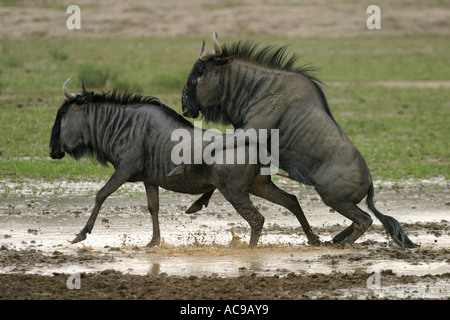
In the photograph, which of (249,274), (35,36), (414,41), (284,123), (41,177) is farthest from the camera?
(414,41)

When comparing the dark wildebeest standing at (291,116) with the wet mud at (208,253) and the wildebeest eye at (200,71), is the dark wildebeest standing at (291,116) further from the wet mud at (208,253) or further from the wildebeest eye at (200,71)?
the wet mud at (208,253)

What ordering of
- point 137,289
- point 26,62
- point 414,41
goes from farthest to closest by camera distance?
point 414,41 → point 26,62 → point 137,289

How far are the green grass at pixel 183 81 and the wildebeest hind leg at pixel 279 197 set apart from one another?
4.24 meters

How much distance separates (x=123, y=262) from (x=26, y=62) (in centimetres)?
1688

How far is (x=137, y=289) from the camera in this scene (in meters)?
7.03

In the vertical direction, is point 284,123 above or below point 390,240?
above

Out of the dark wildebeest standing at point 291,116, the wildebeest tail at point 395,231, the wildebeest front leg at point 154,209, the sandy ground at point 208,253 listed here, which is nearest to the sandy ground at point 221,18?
the sandy ground at point 208,253

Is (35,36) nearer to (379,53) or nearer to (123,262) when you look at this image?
(379,53)

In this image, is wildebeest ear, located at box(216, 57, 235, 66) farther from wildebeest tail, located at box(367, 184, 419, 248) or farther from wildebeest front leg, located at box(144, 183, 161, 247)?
wildebeest tail, located at box(367, 184, 419, 248)

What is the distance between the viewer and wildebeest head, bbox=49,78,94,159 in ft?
31.0

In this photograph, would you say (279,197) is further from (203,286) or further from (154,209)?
(203,286)

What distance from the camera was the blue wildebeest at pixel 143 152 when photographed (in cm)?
895
